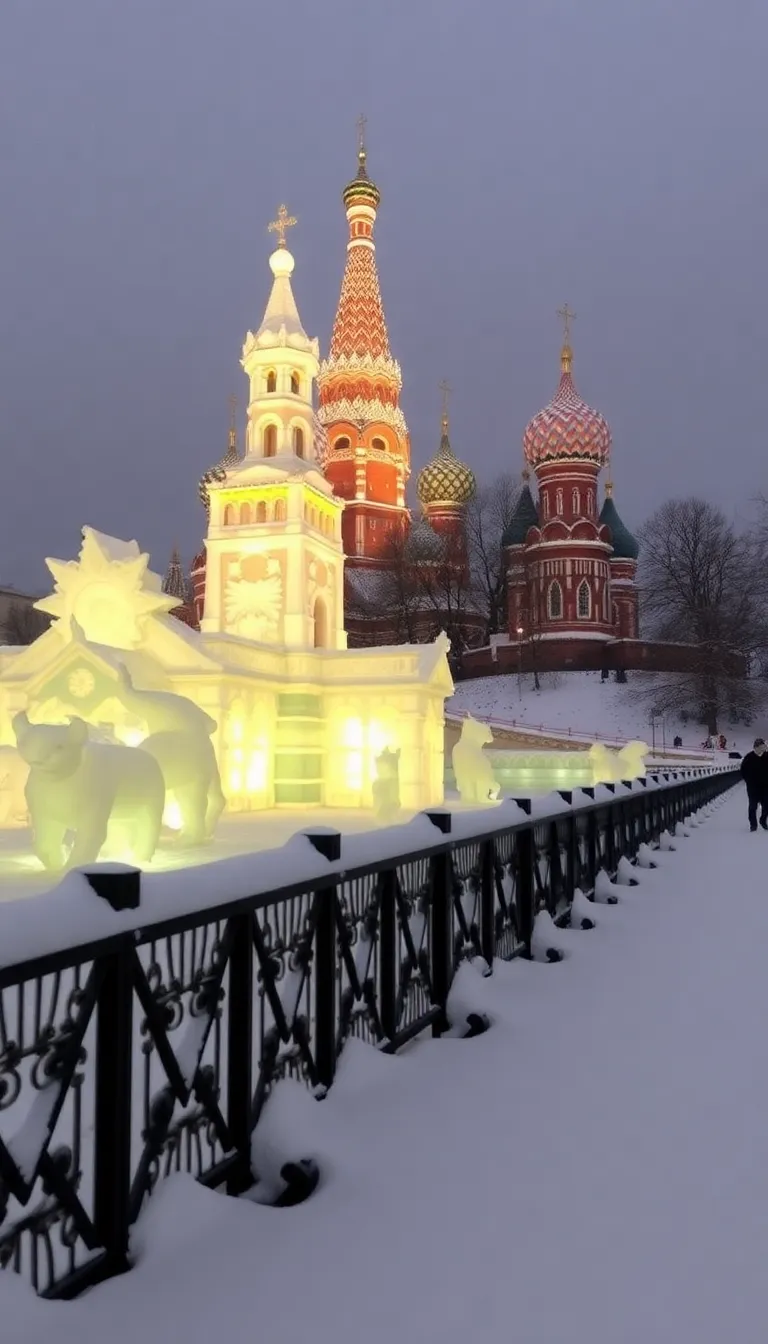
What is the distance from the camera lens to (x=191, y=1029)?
119 inches

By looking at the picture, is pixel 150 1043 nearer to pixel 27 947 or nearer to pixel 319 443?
pixel 27 947

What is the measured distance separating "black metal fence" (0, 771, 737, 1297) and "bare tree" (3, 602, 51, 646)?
68.5 m

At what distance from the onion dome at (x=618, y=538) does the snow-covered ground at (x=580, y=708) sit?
885cm

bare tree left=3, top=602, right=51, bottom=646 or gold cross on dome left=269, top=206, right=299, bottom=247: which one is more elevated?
gold cross on dome left=269, top=206, right=299, bottom=247

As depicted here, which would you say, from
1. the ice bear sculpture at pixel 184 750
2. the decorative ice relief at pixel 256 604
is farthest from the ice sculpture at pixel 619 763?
the ice bear sculpture at pixel 184 750

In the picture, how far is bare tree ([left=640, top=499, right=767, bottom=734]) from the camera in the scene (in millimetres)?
46219

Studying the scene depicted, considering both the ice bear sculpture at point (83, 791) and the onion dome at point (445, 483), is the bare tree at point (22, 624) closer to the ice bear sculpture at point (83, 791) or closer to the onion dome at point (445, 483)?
the onion dome at point (445, 483)

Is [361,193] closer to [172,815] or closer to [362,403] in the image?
[362,403]

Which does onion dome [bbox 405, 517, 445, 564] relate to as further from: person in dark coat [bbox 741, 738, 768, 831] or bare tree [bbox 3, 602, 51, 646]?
person in dark coat [bbox 741, 738, 768, 831]

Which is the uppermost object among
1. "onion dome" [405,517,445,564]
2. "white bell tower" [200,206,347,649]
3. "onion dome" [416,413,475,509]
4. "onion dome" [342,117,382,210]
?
"onion dome" [342,117,382,210]

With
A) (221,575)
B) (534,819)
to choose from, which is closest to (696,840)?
(534,819)

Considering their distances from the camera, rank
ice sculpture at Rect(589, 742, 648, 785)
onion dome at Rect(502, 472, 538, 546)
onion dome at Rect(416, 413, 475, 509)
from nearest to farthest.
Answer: ice sculpture at Rect(589, 742, 648, 785)
onion dome at Rect(502, 472, 538, 546)
onion dome at Rect(416, 413, 475, 509)

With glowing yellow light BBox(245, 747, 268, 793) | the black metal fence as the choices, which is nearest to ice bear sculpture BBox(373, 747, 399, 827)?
glowing yellow light BBox(245, 747, 268, 793)

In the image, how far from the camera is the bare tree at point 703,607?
152 feet
